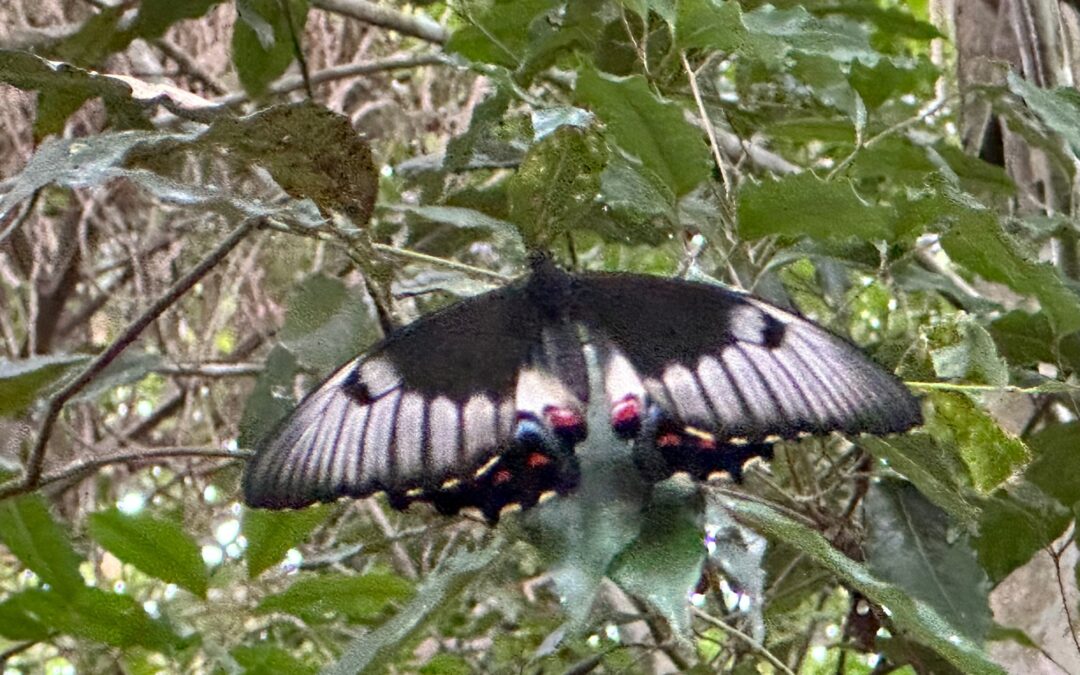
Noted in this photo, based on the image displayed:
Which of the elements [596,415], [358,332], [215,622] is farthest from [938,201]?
[215,622]

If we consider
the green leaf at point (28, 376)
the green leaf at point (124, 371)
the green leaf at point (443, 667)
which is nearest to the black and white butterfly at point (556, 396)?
the green leaf at point (28, 376)

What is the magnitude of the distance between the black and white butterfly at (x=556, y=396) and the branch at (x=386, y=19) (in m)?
0.79

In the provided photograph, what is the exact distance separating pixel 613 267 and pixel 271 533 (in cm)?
88

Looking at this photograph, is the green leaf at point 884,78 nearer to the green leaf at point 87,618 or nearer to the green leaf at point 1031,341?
the green leaf at point 1031,341

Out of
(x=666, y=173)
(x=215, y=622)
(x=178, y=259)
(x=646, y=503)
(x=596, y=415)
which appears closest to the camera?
(x=646, y=503)

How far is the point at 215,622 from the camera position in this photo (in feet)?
4.34

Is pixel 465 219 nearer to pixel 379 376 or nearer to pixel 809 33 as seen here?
pixel 379 376

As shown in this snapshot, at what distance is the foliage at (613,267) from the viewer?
2.92ft

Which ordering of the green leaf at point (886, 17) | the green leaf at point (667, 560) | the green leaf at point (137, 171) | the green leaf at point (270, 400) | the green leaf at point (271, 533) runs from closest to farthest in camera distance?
the green leaf at point (667, 560)
the green leaf at point (137, 171)
the green leaf at point (271, 533)
the green leaf at point (270, 400)
the green leaf at point (886, 17)

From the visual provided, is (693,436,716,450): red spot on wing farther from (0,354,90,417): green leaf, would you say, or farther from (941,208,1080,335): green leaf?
(0,354,90,417): green leaf

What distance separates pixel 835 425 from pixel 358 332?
478mm

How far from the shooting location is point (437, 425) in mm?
949

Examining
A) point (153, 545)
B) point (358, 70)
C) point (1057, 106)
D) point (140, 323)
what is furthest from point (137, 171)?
point (358, 70)

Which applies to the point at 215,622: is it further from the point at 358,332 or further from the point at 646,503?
the point at 646,503
